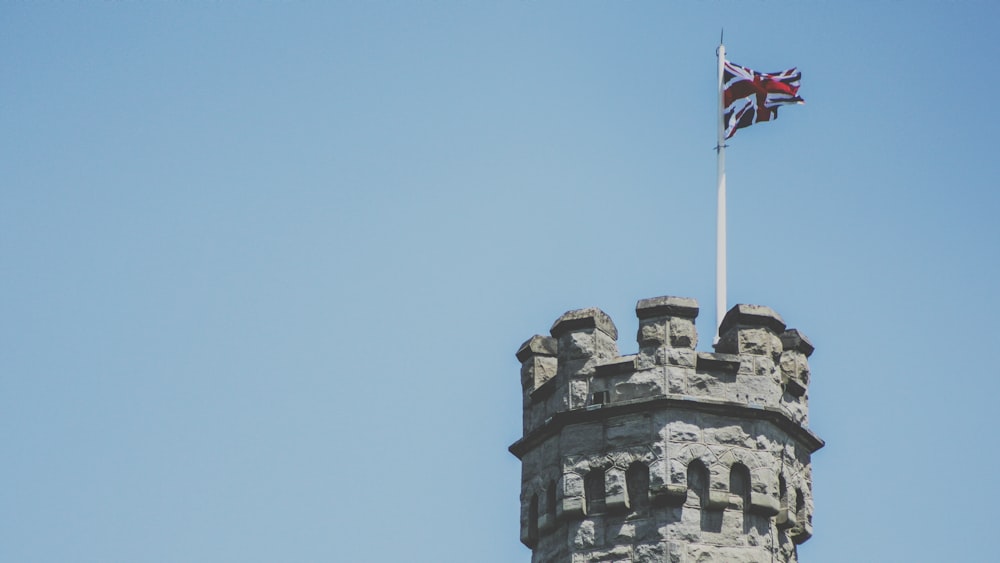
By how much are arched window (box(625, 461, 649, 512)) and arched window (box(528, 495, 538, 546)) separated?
4.53 feet

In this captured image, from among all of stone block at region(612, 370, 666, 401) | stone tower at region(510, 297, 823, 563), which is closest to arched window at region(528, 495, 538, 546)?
stone tower at region(510, 297, 823, 563)

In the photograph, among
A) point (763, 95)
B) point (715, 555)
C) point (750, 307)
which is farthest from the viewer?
point (763, 95)

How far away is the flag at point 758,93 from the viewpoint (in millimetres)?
22234

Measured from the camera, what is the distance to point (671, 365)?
725 inches

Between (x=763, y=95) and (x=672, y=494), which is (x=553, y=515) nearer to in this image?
(x=672, y=494)

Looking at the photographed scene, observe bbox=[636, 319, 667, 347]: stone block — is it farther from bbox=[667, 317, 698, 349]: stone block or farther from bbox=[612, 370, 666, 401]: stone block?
bbox=[612, 370, 666, 401]: stone block

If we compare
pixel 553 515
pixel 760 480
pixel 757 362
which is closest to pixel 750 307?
pixel 757 362

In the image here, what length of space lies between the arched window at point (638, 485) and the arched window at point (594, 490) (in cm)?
30

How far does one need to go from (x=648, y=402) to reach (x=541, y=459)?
1542 millimetres

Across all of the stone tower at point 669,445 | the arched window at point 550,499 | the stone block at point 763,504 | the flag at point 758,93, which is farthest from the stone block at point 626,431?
the flag at point 758,93

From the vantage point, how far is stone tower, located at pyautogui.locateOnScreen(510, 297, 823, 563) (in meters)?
17.9

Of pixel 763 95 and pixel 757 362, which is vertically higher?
pixel 763 95

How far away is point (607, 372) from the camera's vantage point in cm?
1858

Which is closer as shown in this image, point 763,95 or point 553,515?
point 553,515
